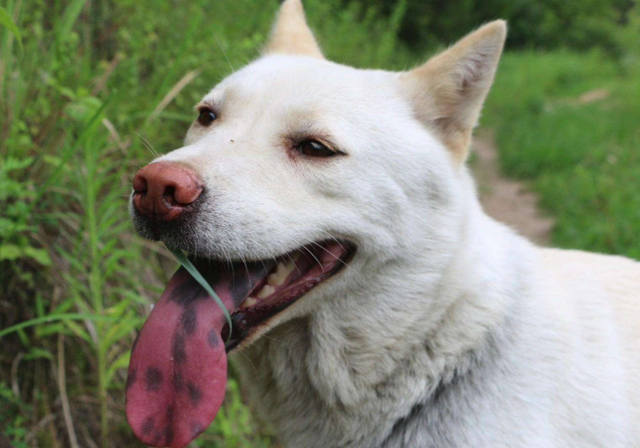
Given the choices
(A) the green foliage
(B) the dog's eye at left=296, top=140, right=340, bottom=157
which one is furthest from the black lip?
(A) the green foliage

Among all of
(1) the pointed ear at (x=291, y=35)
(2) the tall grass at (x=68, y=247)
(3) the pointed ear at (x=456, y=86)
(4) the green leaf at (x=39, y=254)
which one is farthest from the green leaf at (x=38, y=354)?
(3) the pointed ear at (x=456, y=86)

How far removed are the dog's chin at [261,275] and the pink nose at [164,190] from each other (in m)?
0.07

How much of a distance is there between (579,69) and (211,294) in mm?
14800

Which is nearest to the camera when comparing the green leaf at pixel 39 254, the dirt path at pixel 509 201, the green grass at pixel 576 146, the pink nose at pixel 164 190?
the pink nose at pixel 164 190

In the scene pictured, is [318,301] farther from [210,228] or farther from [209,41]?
[209,41]

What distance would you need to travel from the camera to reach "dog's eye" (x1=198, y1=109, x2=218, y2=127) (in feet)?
8.32

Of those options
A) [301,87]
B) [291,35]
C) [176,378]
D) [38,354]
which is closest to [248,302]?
[176,378]

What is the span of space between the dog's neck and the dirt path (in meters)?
3.58

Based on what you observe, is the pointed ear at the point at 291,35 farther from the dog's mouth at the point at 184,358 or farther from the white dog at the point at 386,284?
the dog's mouth at the point at 184,358

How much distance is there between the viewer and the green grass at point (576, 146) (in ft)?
18.8

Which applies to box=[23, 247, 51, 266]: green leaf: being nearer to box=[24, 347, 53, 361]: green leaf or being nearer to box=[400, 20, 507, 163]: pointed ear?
box=[24, 347, 53, 361]: green leaf

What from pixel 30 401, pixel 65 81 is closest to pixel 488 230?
pixel 30 401

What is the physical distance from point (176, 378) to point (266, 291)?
43 cm

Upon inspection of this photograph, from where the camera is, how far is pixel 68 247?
3207 mm
